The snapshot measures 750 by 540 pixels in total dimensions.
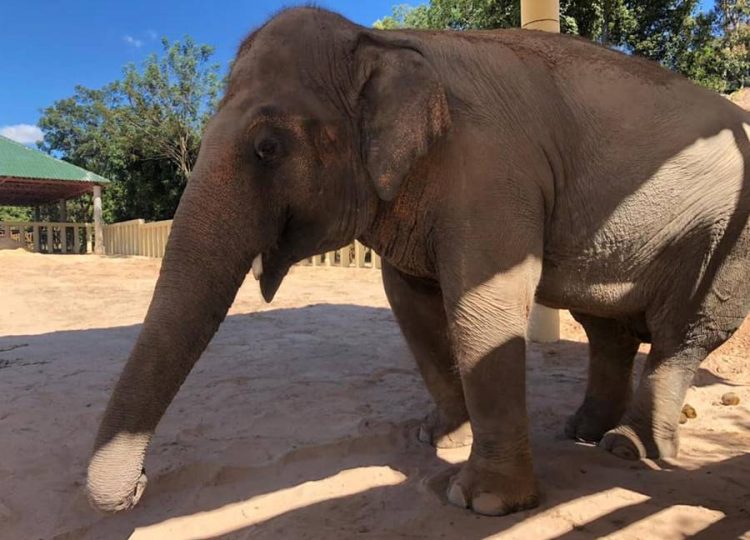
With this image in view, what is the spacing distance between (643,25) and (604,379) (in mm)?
14642

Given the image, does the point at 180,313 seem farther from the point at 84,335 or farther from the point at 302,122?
the point at 84,335

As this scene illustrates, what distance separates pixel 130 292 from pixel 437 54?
993cm

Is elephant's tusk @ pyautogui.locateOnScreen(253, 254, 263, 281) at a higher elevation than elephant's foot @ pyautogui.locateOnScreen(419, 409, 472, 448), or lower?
higher

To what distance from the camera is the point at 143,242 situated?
71.7ft

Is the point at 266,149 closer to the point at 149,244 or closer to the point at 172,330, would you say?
the point at 172,330

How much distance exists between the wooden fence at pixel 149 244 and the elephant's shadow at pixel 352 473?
9022 millimetres

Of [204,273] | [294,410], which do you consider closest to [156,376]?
[204,273]

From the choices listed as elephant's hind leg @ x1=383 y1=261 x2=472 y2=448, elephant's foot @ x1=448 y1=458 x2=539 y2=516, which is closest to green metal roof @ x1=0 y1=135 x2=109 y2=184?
elephant's hind leg @ x1=383 y1=261 x2=472 y2=448

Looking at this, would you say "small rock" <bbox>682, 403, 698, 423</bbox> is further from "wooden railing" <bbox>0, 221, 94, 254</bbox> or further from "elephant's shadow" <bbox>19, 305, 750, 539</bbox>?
"wooden railing" <bbox>0, 221, 94, 254</bbox>

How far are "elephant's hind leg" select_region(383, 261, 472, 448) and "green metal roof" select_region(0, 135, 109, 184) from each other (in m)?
21.1

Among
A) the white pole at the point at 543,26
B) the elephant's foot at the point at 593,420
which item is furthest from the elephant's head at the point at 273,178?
the white pole at the point at 543,26

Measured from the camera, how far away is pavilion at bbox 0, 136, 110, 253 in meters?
20.9

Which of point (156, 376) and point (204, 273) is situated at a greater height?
point (204, 273)

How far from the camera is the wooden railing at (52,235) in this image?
24047 mm
